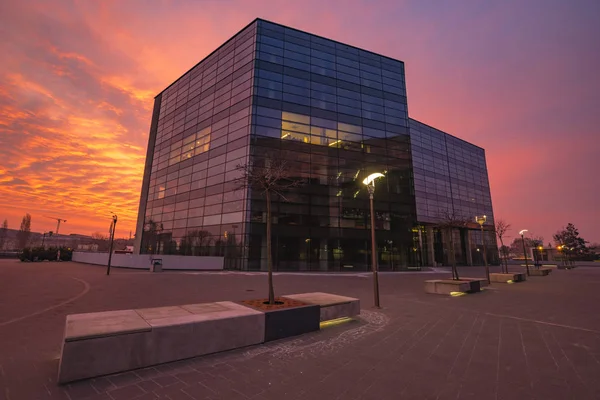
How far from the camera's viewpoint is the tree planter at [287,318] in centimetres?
629

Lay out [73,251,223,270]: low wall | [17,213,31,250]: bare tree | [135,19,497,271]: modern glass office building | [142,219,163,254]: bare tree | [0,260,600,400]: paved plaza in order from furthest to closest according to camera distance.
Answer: [17,213,31,250]: bare tree, [142,219,163,254]: bare tree, [135,19,497,271]: modern glass office building, [73,251,223,270]: low wall, [0,260,600,400]: paved plaza

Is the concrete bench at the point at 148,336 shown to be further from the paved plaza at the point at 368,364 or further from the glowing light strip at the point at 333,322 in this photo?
the glowing light strip at the point at 333,322

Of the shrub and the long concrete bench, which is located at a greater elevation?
the shrub

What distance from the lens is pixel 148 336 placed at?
4707mm

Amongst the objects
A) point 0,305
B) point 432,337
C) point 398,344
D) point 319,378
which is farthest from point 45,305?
point 432,337

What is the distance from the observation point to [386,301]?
1195 cm

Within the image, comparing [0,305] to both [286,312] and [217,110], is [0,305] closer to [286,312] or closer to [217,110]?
[286,312]

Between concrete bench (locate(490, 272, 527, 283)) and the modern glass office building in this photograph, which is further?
the modern glass office building

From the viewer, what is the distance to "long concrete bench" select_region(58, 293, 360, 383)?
4145 millimetres

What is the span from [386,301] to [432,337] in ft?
17.9

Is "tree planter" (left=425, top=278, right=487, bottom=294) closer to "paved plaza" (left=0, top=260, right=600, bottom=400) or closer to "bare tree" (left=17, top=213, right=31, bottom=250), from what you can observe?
"paved plaza" (left=0, top=260, right=600, bottom=400)

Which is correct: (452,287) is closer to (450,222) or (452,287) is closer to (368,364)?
(450,222)

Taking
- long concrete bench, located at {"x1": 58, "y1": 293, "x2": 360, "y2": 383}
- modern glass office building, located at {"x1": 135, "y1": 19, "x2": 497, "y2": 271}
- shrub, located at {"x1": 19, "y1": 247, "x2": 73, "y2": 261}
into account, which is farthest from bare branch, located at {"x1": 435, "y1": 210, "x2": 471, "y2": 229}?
shrub, located at {"x1": 19, "y1": 247, "x2": 73, "y2": 261}

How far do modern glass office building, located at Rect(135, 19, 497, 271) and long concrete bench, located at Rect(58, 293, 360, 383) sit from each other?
22190 mm
